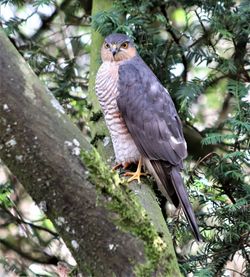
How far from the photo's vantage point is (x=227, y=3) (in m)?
3.73

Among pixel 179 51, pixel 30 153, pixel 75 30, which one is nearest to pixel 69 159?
pixel 30 153

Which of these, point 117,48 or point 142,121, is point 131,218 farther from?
point 117,48

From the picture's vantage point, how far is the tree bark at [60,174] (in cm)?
181

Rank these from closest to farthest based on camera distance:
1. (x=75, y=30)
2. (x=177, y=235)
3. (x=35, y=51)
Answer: (x=177, y=235) → (x=35, y=51) → (x=75, y=30)

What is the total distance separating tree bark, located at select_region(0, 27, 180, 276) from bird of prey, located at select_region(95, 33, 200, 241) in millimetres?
1250

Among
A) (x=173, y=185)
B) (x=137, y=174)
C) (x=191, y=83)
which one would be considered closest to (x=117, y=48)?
(x=191, y=83)

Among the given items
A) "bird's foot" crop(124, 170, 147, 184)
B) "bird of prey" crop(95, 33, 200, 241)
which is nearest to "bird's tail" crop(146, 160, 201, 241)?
"bird of prey" crop(95, 33, 200, 241)

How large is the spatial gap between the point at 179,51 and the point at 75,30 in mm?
1473

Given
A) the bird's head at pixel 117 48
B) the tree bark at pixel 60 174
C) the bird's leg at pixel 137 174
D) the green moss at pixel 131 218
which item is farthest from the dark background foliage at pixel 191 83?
the tree bark at pixel 60 174

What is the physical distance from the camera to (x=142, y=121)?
3.36 m

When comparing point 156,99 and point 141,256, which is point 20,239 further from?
point 141,256

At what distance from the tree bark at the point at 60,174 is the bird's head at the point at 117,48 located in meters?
1.74

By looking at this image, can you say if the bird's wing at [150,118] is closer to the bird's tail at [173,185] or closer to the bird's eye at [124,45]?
the bird's tail at [173,185]

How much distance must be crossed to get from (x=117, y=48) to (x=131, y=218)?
183cm
